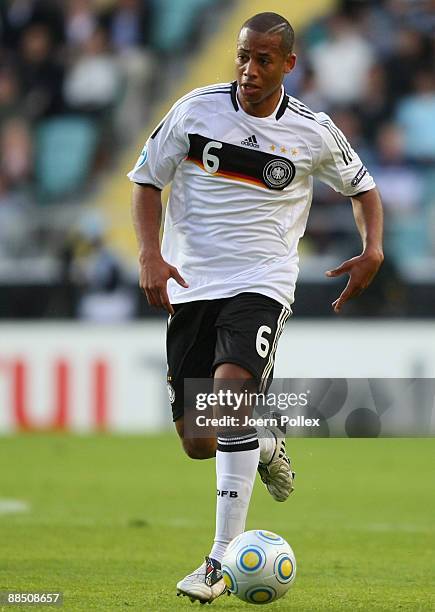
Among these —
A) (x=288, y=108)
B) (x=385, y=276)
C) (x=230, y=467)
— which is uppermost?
(x=288, y=108)

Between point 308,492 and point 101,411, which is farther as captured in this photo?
point 101,411

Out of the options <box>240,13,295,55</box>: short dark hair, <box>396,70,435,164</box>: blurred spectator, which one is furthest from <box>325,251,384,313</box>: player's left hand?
<box>396,70,435,164</box>: blurred spectator

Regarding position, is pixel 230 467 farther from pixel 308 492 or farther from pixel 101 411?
pixel 101 411

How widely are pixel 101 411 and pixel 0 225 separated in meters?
2.55

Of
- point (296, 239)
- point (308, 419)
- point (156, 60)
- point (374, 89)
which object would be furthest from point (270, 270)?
point (156, 60)

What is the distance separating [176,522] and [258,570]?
3.17 m

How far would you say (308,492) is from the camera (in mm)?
9797

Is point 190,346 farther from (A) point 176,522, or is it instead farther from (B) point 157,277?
(A) point 176,522

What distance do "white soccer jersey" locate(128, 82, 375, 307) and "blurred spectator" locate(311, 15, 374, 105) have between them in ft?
35.9

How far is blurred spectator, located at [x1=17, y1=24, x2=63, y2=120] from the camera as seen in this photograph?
56.3ft

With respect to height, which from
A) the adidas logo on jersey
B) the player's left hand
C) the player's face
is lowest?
the player's left hand

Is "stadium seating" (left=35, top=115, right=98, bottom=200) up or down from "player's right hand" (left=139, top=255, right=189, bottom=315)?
down

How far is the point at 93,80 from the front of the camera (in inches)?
682

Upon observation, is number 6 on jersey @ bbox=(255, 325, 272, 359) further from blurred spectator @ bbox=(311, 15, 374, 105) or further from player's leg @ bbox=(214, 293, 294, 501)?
blurred spectator @ bbox=(311, 15, 374, 105)
